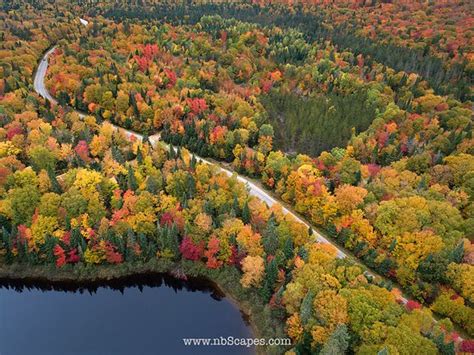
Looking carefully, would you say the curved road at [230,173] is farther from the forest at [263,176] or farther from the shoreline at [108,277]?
the shoreline at [108,277]

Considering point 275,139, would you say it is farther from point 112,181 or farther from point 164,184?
point 112,181

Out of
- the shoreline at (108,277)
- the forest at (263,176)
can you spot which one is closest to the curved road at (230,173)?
the forest at (263,176)

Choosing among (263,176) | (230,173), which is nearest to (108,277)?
(230,173)

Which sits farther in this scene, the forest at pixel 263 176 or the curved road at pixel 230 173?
the curved road at pixel 230 173

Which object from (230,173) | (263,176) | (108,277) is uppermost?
(263,176)

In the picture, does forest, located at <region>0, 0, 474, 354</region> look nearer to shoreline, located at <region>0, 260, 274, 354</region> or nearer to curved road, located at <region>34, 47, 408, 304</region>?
shoreline, located at <region>0, 260, 274, 354</region>

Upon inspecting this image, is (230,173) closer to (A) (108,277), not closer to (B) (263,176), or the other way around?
(B) (263,176)

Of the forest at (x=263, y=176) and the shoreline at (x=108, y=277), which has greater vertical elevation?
the forest at (x=263, y=176)

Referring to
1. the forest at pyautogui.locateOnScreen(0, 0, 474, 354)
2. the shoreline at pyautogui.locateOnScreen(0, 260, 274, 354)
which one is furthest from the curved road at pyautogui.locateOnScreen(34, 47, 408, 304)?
the shoreline at pyautogui.locateOnScreen(0, 260, 274, 354)
